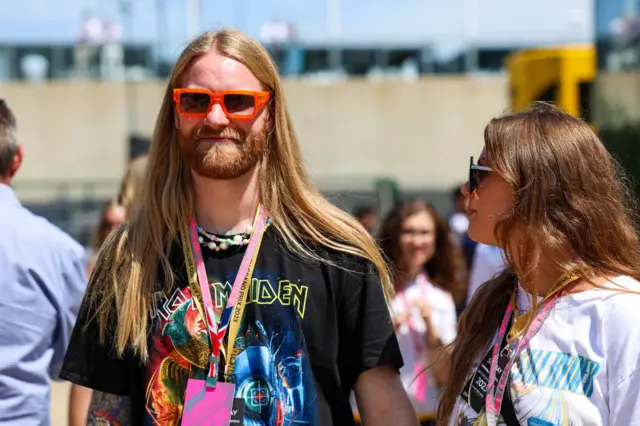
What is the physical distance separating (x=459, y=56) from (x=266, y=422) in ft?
85.8

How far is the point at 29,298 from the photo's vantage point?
342 cm

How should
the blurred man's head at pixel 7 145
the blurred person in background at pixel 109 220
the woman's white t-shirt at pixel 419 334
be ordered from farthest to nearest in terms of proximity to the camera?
the blurred person in background at pixel 109 220, the woman's white t-shirt at pixel 419 334, the blurred man's head at pixel 7 145

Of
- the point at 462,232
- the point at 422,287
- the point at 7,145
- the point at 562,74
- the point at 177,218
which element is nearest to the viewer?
the point at 177,218

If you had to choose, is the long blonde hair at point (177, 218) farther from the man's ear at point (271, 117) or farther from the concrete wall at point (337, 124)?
the concrete wall at point (337, 124)

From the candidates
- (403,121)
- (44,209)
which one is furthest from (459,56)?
(44,209)

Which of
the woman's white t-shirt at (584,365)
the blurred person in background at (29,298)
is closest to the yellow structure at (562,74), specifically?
the blurred person in background at (29,298)

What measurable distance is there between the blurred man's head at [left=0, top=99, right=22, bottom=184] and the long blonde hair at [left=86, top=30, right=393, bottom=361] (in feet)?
2.63

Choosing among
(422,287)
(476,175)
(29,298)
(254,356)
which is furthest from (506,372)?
(422,287)

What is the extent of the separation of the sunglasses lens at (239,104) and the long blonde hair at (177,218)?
0.36 ft

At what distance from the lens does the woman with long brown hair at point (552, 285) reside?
2.40 meters

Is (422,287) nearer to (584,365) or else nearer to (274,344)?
(274,344)

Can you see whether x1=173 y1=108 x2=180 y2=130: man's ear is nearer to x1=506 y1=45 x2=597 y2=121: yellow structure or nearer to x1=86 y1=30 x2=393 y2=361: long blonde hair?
x1=86 y1=30 x2=393 y2=361: long blonde hair

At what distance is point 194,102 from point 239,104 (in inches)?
5.5

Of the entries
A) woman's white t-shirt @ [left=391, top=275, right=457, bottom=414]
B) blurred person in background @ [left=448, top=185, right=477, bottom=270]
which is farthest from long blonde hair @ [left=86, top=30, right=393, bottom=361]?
blurred person in background @ [left=448, top=185, right=477, bottom=270]
